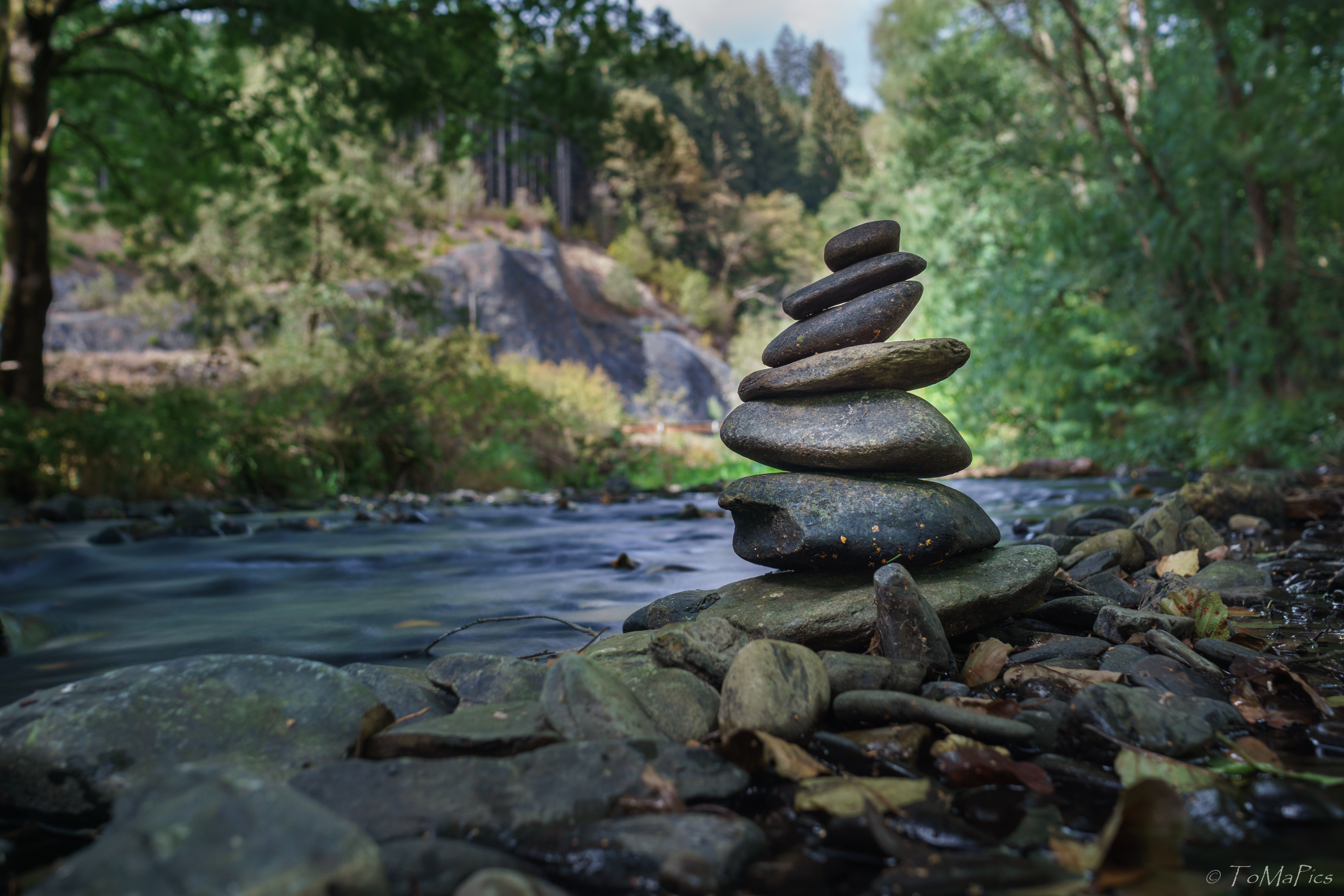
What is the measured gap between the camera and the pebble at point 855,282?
3.13 metres

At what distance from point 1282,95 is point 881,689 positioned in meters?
9.61

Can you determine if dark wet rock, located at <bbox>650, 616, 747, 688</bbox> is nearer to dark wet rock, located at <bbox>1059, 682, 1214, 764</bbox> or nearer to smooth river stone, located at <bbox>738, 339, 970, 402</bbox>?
dark wet rock, located at <bbox>1059, 682, 1214, 764</bbox>

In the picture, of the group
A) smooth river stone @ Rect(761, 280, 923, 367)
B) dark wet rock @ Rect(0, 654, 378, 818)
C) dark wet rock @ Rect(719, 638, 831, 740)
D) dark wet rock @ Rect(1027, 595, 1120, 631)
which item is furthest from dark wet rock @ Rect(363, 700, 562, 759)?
dark wet rock @ Rect(1027, 595, 1120, 631)

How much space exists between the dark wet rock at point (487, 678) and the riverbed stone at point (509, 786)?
1.77 feet

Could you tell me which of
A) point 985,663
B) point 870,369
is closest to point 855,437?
point 870,369

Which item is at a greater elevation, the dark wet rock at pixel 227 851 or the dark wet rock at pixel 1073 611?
the dark wet rock at pixel 227 851

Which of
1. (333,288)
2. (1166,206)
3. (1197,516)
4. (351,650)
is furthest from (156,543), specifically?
(1166,206)

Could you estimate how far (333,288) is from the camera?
48.4ft

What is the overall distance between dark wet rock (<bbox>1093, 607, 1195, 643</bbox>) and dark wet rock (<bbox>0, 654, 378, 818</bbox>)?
8.22 feet

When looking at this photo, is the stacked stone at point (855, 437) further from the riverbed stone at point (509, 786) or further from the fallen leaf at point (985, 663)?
the riverbed stone at point (509, 786)

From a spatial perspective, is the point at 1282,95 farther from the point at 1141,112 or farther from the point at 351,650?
the point at 351,650

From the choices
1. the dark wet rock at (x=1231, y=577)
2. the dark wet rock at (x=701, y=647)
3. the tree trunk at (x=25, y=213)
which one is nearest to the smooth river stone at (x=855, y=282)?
the dark wet rock at (x=701, y=647)

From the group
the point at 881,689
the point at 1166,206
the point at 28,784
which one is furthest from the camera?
the point at 1166,206

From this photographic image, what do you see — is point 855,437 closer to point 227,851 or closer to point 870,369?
point 870,369
